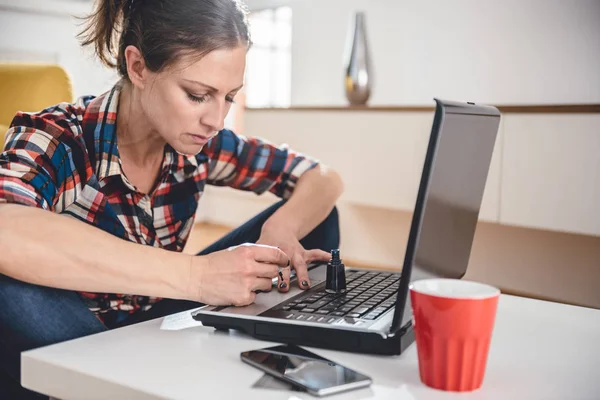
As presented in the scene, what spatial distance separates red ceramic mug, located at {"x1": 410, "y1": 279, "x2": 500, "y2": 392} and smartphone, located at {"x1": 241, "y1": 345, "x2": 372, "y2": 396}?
0.21ft

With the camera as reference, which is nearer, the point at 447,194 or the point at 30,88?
the point at 447,194

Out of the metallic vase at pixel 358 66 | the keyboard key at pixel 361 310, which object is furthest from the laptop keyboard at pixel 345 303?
the metallic vase at pixel 358 66

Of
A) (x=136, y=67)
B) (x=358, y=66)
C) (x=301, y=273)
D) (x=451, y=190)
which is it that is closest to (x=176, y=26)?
(x=136, y=67)

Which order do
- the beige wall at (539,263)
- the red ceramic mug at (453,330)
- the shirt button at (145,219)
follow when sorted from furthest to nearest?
the beige wall at (539,263) → the shirt button at (145,219) → the red ceramic mug at (453,330)

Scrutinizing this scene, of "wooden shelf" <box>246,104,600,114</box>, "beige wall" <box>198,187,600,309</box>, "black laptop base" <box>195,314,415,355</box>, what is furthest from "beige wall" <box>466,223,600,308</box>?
"black laptop base" <box>195,314,415,355</box>

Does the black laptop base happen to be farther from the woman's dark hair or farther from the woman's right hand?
the woman's dark hair

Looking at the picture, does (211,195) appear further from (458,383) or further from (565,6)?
(458,383)

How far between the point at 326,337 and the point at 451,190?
0.22 meters

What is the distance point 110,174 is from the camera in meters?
1.19

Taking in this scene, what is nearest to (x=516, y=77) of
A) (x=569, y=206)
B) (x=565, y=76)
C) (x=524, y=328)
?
(x=565, y=76)

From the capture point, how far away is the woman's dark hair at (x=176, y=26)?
44.2 inches

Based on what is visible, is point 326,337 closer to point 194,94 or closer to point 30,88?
point 194,94

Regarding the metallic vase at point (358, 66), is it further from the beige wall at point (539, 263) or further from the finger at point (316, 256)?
the finger at point (316, 256)

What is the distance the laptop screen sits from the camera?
2.20 feet
